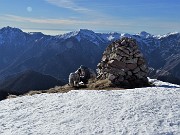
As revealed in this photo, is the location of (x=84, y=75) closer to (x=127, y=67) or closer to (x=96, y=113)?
(x=127, y=67)

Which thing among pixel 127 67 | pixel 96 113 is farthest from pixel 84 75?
pixel 96 113

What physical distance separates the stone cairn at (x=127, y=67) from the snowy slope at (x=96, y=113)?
15.6 feet

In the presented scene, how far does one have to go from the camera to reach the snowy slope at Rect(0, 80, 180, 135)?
19.0m

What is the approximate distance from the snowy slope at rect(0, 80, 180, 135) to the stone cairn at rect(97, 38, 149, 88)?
4764 mm

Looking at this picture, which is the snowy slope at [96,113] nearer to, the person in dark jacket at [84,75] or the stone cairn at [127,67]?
the stone cairn at [127,67]

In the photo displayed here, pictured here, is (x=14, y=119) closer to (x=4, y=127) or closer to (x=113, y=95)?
(x=4, y=127)

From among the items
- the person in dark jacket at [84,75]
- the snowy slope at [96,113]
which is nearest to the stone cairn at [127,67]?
the snowy slope at [96,113]

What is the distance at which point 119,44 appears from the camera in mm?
33062

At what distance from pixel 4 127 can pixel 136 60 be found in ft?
48.7

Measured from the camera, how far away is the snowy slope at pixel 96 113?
750 inches

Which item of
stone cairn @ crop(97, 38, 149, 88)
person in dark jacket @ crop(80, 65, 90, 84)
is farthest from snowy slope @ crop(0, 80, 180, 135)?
person in dark jacket @ crop(80, 65, 90, 84)

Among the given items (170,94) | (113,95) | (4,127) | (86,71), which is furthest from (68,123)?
(86,71)

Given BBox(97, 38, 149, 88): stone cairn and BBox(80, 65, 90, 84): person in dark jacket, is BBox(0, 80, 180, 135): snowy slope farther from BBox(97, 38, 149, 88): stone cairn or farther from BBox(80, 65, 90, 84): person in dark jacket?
BBox(80, 65, 90, 84): person in dark jacket

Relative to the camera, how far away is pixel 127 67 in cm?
3153
